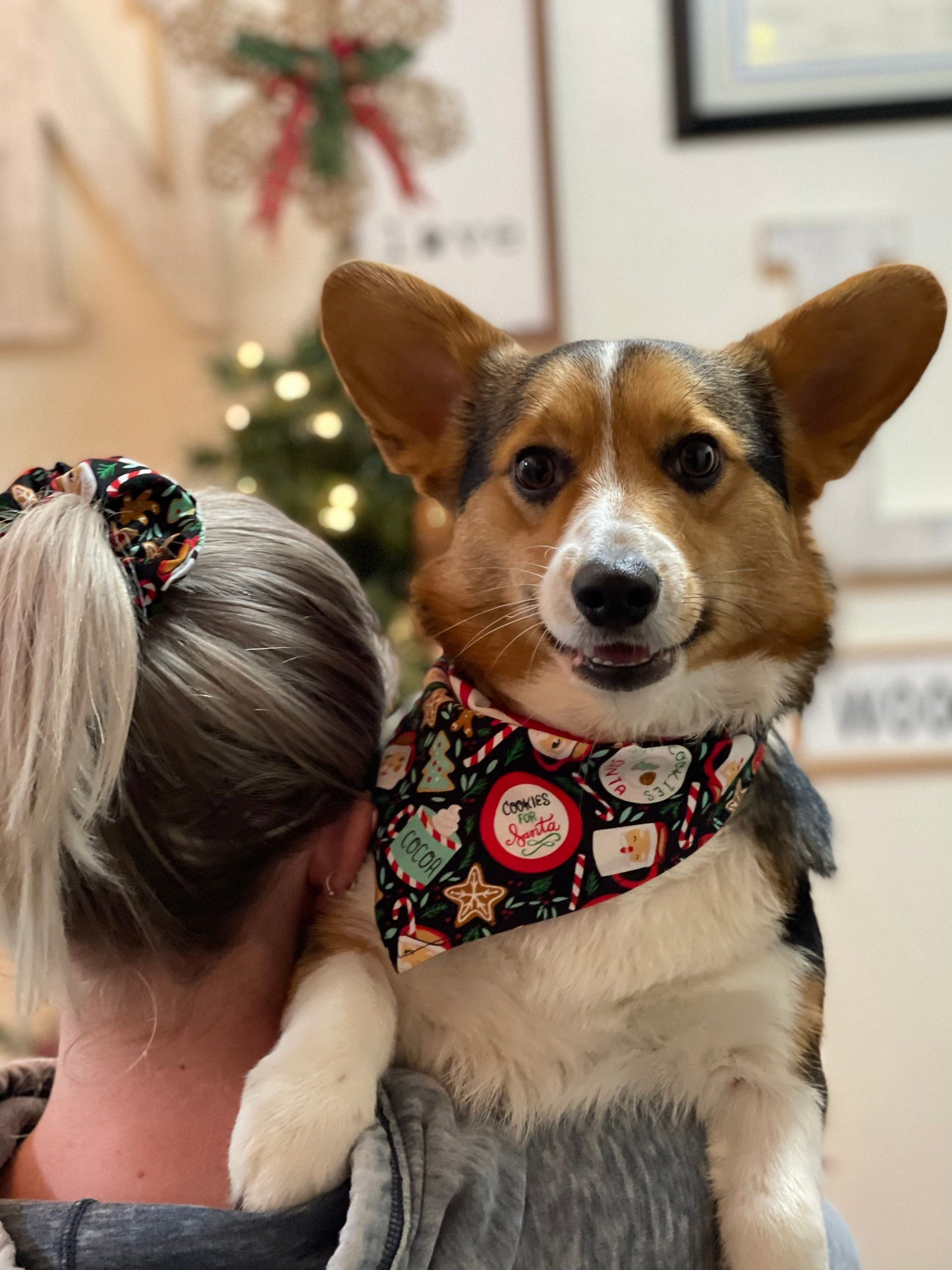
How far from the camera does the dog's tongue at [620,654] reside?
0.96 m

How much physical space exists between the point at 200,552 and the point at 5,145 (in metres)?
2.32

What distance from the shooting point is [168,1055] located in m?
0.88

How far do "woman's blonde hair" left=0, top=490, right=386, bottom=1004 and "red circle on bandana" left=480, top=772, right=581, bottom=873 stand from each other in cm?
13

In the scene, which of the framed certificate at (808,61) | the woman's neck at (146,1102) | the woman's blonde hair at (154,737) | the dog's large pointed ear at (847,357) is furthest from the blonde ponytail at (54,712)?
the framed certificate at (808,61)

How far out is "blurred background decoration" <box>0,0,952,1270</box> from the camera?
104 inches

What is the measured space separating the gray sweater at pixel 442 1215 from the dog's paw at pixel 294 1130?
13 millimetres

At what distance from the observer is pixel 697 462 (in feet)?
3.57

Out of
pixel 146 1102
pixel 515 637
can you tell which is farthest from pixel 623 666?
pixel 146 1102

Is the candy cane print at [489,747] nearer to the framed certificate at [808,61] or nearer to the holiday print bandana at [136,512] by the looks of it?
the holiday print bandana at [136,512]

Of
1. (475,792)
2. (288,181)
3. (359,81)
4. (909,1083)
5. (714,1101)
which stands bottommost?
(909,1083)

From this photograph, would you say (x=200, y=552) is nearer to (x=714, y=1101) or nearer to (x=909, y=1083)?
(x=714, y=1101)

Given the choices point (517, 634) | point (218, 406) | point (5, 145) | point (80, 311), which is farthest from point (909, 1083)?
point (5, 145)

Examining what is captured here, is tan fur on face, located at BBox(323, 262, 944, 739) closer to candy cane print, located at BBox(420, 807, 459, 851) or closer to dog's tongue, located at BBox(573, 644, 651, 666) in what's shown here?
dog's tongue, located at BBox(573, 644, 651, 666)

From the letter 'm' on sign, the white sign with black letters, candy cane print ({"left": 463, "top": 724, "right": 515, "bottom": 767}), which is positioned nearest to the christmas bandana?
candy cane print ({"left": 463, "top": 724, "right": 515, "bottom": 767})
